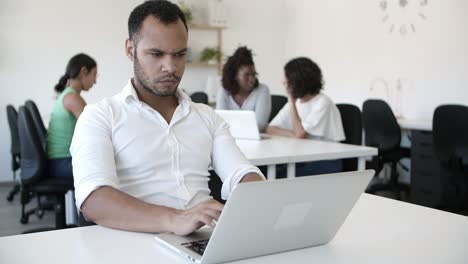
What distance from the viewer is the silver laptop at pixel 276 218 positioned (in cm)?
104

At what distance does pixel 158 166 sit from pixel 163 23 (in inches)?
15.7

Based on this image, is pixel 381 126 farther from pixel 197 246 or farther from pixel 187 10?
pixel 197 246

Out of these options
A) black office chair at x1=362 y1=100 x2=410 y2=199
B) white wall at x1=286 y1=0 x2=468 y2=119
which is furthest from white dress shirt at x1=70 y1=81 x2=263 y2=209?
white wall at x1=286 y1=0 x2=468 y2=119

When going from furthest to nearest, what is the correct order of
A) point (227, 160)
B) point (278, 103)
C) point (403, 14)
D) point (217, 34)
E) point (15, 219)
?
point (217, 34) < point (403, 14) < point (278, 103) < point (15, 219) < point (227, 160)

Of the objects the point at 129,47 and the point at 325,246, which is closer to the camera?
the point at 325,246

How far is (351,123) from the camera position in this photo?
3.73 m

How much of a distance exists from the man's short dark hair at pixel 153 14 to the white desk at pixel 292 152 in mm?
1164

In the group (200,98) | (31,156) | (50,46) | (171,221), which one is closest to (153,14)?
(171,221)

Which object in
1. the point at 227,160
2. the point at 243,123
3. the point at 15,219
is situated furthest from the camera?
the point at 15,219

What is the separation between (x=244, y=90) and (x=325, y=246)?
9.13 ft

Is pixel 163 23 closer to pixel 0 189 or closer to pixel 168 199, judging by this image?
pixel 168 199

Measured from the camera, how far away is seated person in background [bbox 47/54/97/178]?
3.27 metres

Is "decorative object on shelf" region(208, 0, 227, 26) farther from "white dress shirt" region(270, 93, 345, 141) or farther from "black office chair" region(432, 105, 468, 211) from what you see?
"black office chair" region(432, 105, 468, 211)

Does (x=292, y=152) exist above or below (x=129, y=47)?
below
